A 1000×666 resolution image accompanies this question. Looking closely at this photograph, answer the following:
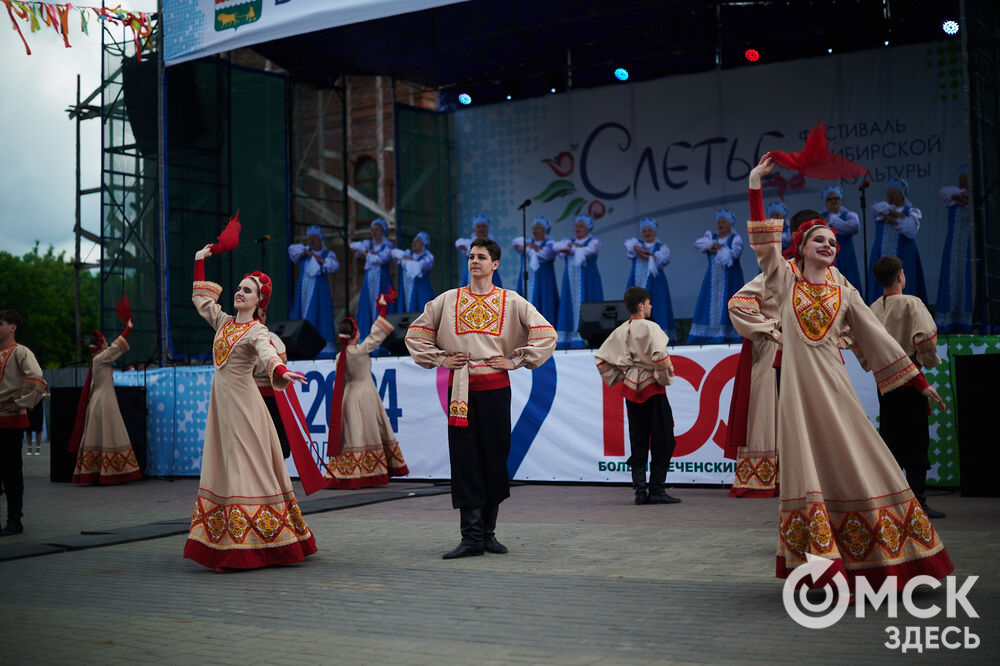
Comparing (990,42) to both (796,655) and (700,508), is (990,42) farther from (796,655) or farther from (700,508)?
(796,655)

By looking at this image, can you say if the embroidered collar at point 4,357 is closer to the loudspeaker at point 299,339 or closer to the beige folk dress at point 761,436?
the loudspeaker at point 299,339

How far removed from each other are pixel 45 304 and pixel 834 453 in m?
52.4

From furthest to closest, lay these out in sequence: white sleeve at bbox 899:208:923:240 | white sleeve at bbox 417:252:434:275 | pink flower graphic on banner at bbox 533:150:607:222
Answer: pink flower graphic on banner at bbox 533:150:607:222, white sleeve at bbox 417:252:434:275, white sleeve at bbox 899:208:923:240

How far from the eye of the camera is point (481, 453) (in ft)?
20.8

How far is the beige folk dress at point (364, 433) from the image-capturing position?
35.7 ft

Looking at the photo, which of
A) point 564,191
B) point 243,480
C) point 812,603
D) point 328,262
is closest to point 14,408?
point 243,480

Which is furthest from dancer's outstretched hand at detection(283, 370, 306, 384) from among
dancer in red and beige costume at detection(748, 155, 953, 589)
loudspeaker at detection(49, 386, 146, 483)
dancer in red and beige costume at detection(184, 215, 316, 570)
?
loudspeaker at detection(49, 386, 146, 483)

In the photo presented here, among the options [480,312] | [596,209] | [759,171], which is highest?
[596,209]

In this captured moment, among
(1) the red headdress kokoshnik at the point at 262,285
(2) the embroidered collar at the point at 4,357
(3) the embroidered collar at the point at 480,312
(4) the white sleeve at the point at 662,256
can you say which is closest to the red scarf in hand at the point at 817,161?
(3) the embroidered collar at the point at 480,312

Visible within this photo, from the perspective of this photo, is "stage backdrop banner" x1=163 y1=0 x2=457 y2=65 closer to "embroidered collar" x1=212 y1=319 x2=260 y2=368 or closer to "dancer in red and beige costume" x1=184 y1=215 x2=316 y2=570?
"embroidered collar" x1=212 y1=319 x2=260 y2=368

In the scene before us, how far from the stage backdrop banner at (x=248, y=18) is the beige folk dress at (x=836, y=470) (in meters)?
8.26

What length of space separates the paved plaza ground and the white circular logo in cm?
8

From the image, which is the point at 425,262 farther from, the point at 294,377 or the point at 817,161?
the point at 817,161

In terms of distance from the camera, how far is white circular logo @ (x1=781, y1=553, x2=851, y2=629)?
13.4ft
